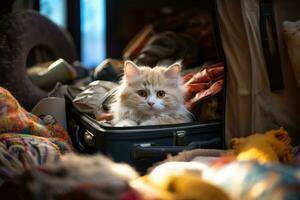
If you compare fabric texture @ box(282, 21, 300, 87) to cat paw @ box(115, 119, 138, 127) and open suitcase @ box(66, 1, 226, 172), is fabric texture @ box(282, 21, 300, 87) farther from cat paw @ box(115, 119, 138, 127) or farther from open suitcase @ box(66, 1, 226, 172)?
cat paw @ box(115, 119, 138, 127)

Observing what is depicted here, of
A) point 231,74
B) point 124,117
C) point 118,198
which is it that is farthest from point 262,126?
point 118,198

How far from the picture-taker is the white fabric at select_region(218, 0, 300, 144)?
142cm

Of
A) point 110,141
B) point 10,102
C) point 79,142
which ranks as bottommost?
point 79,142

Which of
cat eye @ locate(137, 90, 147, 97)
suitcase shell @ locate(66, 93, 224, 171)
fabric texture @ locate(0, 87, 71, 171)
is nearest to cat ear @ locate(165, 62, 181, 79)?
cat eye @ locate(137, 90, 147, 97)

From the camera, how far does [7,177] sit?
1000 millimetres

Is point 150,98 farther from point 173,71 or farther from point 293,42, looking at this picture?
point 293,42

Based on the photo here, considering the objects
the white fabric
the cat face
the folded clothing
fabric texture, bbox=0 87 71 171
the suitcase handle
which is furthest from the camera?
the cat face

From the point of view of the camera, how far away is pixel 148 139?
137cm

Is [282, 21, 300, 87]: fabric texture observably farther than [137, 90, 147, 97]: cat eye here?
No

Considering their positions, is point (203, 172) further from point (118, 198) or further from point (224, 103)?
point (224, 103)

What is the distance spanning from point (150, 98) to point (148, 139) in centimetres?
20

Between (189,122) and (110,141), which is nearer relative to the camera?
(110,141)

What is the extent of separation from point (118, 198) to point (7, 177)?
0.40 m

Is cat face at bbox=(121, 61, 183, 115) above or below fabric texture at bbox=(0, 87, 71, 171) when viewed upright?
above
